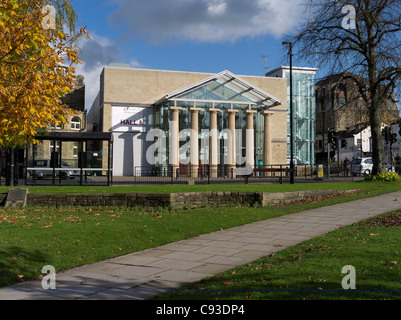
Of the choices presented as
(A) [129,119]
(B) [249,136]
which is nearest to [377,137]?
(B) [249,136]

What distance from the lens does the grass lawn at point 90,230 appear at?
7.45 metres

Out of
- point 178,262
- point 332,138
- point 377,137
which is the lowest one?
point 178,262

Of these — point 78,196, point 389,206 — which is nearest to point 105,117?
point 78,196

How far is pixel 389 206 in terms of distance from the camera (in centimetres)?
1397

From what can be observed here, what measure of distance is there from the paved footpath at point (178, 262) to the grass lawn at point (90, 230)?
0.40m

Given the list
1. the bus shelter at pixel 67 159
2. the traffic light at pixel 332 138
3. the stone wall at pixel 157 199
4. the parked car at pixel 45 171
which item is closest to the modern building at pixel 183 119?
the traffic light at pixel 332 138

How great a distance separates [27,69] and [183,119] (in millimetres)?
32611

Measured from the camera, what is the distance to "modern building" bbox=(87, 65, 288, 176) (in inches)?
1586

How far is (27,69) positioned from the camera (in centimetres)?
974

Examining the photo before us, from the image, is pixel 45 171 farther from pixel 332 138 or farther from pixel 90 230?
pixel 332 138

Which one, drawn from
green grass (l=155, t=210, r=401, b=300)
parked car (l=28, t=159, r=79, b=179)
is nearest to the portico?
parked car (l=28, t=159, r=79, b=179)

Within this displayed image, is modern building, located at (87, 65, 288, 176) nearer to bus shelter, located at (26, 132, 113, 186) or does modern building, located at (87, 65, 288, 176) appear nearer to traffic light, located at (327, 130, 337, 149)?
traffic light, located at (327, 130, 337, 149)

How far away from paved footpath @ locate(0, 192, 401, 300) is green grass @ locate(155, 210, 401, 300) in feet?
1.68
